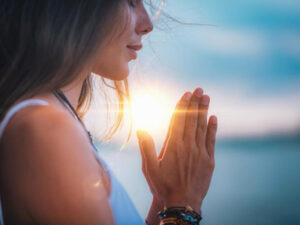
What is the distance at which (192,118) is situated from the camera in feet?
7.16

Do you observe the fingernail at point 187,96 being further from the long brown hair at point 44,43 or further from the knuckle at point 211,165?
the long brown hair at point 44,43

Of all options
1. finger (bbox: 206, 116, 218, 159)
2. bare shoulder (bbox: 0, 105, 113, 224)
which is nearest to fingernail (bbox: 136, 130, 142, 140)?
finger (bbox: 206, 116, 218, 159)

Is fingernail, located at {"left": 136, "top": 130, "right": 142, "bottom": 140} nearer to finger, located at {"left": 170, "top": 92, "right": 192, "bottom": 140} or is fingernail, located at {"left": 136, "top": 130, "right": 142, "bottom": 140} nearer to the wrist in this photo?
finger, located at {"left": 170, "top": 92, "right": 192, "bottom": 140}

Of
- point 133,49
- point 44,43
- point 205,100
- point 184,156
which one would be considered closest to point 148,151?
point 184,156

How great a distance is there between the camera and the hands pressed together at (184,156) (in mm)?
2037

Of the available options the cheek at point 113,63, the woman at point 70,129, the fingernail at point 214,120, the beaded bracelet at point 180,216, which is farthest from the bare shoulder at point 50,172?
the fingernail at point 214,120

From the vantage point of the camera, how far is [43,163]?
128 cm

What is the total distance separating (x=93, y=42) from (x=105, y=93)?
4.32 ft

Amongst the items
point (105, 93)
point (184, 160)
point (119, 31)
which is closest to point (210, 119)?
point (184, 160)

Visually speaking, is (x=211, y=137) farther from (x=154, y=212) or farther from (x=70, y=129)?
(x=70, y=129)

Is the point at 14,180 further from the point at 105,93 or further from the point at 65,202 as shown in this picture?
the point at 105,93

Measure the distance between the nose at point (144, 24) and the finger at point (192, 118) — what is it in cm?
53

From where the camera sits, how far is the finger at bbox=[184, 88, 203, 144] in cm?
216

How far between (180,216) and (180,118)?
64cm
